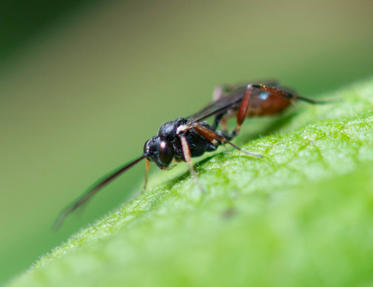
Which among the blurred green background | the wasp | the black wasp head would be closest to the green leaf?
the wasp

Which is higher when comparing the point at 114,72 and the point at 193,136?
the point at 114,72

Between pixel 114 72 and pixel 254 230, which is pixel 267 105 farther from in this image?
pixel 114 72

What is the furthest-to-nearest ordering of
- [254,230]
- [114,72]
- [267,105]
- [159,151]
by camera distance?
1. [114,72]
2. [267,105]
3. [159,151]
4. [254,230]

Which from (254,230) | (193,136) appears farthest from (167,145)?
(254,230)

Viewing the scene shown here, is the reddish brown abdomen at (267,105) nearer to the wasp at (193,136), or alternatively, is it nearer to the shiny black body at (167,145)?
the wasp at (193,136)

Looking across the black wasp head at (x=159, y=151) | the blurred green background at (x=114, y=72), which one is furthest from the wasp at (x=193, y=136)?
the blurred green background at (x=114, y=72)

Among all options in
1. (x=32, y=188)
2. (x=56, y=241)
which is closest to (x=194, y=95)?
(x=32, y=188)

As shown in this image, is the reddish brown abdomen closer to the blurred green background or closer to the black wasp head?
the black wasp head
